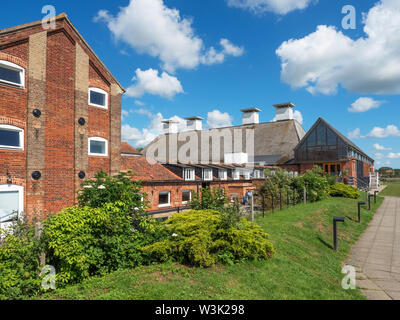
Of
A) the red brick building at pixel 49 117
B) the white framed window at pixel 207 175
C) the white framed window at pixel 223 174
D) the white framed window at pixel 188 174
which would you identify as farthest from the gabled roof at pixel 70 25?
the white framed window at pixel 223 174

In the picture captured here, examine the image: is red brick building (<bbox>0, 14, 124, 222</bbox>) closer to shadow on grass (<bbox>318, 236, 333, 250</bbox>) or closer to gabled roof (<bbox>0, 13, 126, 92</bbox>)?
gabled roof (<bbox>0, 13, 126, 92</bbox>)

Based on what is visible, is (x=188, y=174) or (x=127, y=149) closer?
(x=188, y=174)

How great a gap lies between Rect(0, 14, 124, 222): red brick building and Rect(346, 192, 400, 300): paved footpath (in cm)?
1226

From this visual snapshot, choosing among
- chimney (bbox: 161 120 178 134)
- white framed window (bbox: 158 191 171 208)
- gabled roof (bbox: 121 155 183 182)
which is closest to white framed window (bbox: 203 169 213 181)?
gabled roof (bbox: 121 155 183 182)

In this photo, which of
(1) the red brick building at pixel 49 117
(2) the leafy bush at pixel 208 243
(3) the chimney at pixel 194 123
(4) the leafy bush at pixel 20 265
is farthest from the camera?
(3) the chimney at pixel 194 123

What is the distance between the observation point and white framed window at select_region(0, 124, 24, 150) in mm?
11094

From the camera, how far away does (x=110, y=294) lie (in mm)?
4832

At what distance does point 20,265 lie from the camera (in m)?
5.04

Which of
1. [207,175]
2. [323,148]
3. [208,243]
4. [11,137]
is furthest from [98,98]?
[323,148]

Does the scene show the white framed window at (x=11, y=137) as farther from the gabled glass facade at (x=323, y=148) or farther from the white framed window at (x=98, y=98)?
the gabled glass facade at (x=323, y=148)

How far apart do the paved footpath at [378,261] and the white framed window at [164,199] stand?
42.9 feet

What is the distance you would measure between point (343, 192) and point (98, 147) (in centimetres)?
2316

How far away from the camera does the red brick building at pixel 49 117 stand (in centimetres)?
1130

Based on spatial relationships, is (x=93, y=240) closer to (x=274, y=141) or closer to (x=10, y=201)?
(x=10, y=201)
